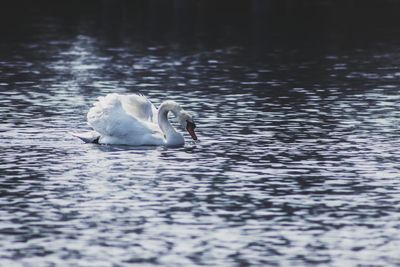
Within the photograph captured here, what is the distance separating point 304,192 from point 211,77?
22.4m

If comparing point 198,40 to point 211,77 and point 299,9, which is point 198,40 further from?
point 299,9

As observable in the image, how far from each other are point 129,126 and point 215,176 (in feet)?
16.3

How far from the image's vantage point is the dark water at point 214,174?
874 inches

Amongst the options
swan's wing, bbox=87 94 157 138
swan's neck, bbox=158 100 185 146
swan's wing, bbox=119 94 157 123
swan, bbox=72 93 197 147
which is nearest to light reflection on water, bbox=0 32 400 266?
swan's neck, bbox=158 100 185 146

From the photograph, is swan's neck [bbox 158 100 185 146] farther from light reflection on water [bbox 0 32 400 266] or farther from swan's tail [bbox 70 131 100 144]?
swan's tail [bbox 70 131 100 144]

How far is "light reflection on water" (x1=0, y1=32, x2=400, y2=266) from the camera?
22234mm

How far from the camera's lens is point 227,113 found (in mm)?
38469

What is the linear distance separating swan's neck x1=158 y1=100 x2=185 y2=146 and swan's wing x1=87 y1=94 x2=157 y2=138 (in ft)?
0.74

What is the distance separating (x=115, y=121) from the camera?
33094mm

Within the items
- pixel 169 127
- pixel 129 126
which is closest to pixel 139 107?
pixel 169 127

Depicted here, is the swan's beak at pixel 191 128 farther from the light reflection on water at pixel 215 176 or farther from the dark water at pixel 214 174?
→ the light reflection on water at pixel 215 176

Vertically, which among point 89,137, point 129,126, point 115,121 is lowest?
point 89,137

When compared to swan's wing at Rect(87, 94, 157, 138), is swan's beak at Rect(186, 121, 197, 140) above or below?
below

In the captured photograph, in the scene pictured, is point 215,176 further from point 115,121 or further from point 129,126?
Answer: point 115,121
